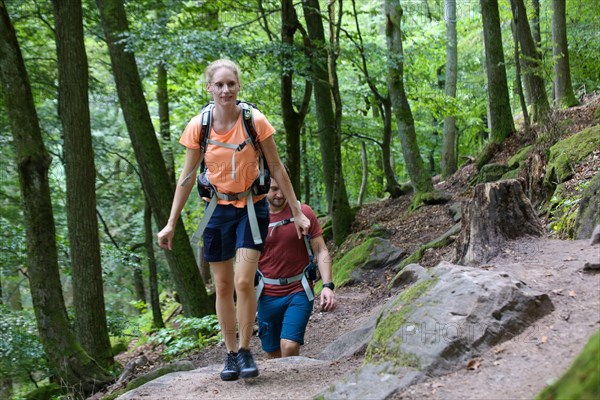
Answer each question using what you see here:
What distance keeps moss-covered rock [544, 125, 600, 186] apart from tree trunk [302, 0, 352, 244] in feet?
17.3

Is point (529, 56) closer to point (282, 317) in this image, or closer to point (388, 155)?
point (388, 155)

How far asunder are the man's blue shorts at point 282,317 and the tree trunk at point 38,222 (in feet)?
12.9

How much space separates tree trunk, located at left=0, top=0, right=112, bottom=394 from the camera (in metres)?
8.98

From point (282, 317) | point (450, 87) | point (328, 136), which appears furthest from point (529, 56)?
point (282, 317)

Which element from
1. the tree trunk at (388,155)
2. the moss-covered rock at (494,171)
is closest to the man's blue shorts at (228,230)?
the moss-covered rock at (494,171)

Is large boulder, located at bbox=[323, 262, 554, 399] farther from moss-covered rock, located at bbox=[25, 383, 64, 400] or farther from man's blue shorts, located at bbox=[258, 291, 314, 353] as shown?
moss-covered rock, located at bbox=[25, 383, 64, 400]

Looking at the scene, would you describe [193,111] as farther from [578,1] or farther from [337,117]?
[578,1]

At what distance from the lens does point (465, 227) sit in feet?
19.4

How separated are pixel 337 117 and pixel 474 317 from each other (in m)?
9.59

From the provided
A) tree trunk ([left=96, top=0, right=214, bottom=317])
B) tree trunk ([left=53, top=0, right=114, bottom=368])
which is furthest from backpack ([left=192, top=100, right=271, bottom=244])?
tree trunk ([left=96, top=0, right=214, bottom=317])

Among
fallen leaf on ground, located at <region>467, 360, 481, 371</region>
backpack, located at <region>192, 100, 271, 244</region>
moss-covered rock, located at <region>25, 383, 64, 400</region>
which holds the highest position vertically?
backpack, located at <region>192, 100, 271, 244</region>

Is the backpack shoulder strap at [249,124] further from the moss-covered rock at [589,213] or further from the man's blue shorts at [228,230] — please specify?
the moss-covered rock at [589,213]

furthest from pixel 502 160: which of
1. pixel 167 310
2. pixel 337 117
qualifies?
pixel 167 310

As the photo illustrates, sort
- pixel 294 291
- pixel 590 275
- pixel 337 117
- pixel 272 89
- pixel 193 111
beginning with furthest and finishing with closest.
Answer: pixel 193 111
pixel 272 89
pixel 337 117
pixel 294 291
pixel 590 275
